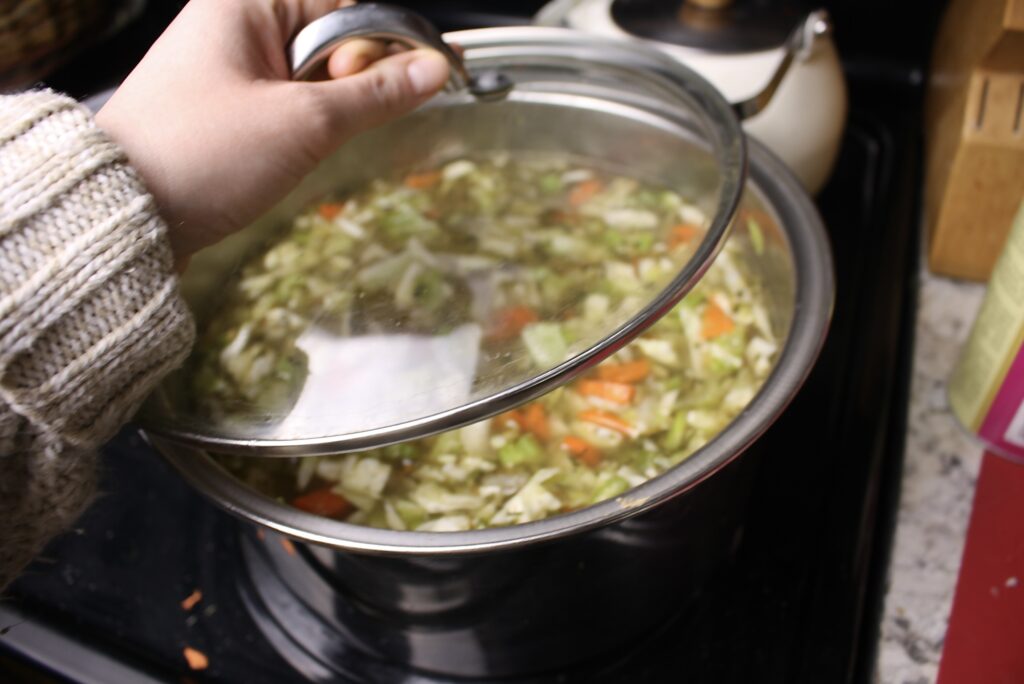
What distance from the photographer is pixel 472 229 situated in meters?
0.87

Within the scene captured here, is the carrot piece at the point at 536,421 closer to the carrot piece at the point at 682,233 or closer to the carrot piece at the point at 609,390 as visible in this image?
the carrot piece at the point at 609,390

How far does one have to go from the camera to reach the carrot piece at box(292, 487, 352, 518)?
2.57ft

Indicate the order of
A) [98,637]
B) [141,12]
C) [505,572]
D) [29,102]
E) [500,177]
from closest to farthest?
[29,102] < [505,572] < [98,637] < [500,177] < [141,12]

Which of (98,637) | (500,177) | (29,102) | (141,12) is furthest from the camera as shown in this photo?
(141,12)

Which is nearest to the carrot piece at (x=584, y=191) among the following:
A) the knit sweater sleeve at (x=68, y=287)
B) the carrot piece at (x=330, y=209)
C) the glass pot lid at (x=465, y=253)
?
the glass pot lid at (x=465, y=253)

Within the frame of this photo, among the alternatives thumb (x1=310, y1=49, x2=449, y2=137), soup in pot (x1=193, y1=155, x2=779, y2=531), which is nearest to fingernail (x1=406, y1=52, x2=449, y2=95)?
thumb (x1=310, y1=49, x2=449, y2=137)

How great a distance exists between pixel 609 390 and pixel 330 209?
0.37 meters

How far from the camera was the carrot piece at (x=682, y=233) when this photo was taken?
0.89 meters

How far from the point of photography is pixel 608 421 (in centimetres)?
82

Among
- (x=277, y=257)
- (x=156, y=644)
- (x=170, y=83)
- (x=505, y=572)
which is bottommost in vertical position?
(x=156, y=644)

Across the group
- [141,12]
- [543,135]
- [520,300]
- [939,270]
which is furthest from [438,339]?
[141,12]

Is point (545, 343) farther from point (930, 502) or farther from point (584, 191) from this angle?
point (930, 502)

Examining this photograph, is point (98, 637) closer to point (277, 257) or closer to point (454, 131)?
point (277, 257)

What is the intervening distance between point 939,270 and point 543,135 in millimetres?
513
